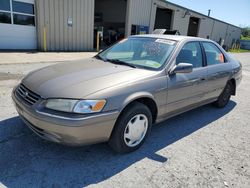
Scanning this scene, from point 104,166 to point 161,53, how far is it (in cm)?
192

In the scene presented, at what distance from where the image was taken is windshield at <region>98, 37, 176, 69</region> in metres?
3.40

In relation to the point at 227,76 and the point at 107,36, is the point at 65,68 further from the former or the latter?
the point at 107,36

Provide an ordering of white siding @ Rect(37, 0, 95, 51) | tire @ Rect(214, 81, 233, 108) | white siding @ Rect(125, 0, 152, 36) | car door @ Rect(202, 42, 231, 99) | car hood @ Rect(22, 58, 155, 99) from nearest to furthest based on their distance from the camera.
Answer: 1. car hood @ Rect(22, 58, 155, 99)
2. car door @ Rect(202, 42, 231, 99)
3. tire @ Rect(214, 81, 233, 108)
4. white siding @ Rect(37, 0, 95, 51)
5. white siding @ Rect(125, 0, 152, 36)

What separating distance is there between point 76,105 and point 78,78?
55 cm

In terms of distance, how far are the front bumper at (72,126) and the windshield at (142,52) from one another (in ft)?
3.86

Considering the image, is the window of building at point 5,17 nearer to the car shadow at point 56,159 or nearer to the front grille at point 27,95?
the car shadow at point 56,159

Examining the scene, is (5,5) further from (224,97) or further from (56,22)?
(224,97)

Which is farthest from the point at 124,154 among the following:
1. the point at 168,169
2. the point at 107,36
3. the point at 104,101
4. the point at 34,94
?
the point at 107,36

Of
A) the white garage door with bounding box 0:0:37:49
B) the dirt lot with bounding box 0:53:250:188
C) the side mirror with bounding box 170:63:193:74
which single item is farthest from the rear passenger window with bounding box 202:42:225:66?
the white garage door with bounding box 0:0:37:49

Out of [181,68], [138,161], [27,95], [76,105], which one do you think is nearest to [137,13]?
[181,68]

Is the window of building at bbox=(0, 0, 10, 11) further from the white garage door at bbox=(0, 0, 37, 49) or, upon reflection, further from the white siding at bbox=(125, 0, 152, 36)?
the white siding at bbox=(125, 0, 152, 36)

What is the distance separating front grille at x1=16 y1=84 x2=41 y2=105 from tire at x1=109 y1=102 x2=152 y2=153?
3.39 ft

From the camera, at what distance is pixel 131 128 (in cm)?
294

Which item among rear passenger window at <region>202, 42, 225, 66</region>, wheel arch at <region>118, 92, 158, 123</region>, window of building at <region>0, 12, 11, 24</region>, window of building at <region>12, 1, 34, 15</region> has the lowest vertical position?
wheel arch at <region>118, 92, 158, 123</region>
